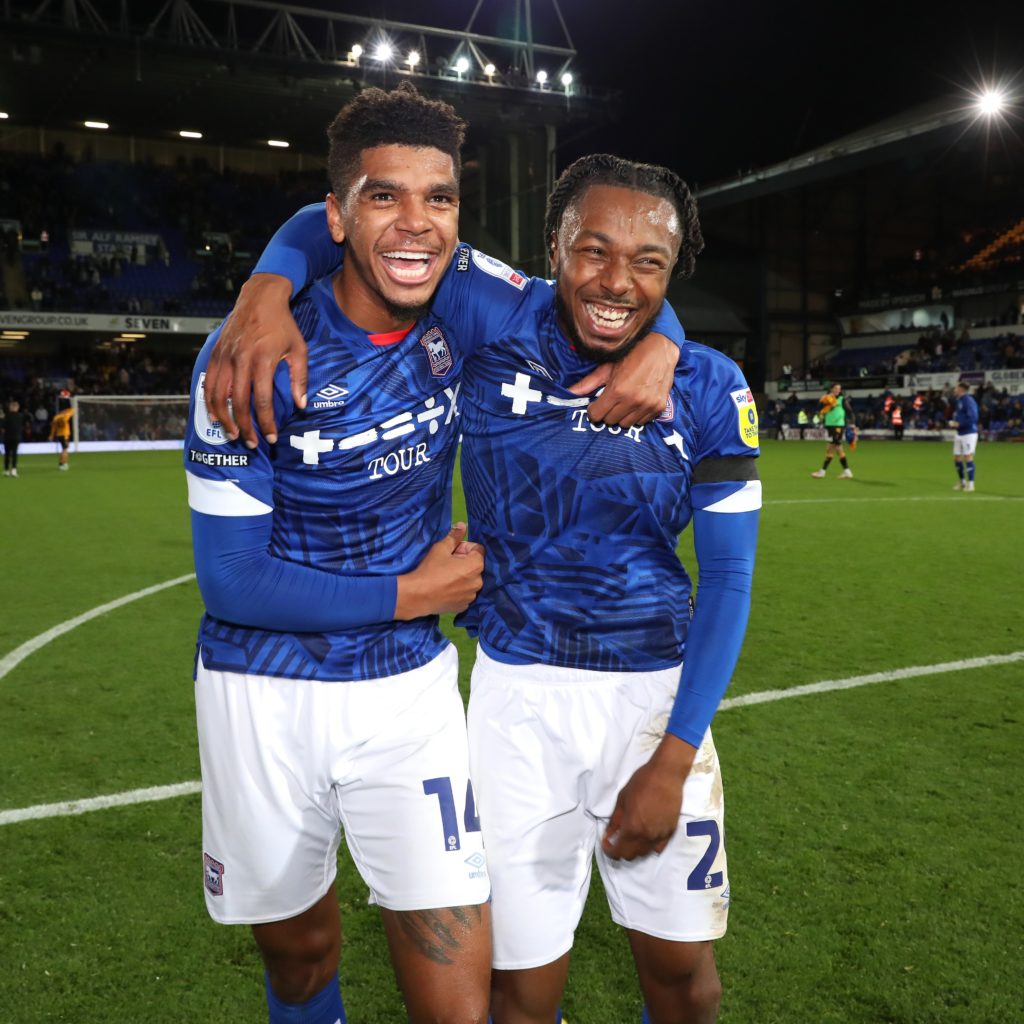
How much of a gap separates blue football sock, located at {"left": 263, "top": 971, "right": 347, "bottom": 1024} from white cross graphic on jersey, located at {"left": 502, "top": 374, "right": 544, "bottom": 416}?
1388mm

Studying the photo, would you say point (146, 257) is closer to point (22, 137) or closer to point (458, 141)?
point (22, 137)

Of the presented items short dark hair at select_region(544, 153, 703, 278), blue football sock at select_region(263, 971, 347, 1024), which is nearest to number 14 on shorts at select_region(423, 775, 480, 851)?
blue football sock at select_region(263, 971, 347, 1024)

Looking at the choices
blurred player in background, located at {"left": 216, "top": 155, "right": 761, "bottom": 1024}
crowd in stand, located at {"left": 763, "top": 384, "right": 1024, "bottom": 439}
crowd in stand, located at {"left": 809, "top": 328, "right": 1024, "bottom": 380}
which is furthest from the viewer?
crowd in stand, located at {"left": 809, "top": 328, "right": 1024, "bottom": 380}

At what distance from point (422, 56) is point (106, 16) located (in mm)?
11340

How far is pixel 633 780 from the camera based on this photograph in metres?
2.01

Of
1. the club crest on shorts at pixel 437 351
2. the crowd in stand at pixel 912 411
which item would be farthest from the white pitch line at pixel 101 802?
the crowd in stand at pixel 912 411

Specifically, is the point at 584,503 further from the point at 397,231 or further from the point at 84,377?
the point at 84,377

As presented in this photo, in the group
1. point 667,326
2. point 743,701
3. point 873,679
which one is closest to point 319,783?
point 667,326

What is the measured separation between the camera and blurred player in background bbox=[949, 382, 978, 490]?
15.1 metres

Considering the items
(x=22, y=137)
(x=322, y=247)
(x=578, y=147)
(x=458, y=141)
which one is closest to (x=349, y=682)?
(x=322, y=247)

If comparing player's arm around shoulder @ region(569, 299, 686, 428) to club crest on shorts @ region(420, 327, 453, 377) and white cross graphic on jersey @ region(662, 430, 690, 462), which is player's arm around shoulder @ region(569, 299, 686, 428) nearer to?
white cross graphic on jersey @ region(662, 430, 690, 462)

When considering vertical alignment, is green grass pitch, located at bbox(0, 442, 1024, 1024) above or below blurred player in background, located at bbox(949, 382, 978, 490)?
below

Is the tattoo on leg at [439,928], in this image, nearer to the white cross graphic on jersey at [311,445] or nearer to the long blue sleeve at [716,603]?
the long blue sleeve at [716,603]

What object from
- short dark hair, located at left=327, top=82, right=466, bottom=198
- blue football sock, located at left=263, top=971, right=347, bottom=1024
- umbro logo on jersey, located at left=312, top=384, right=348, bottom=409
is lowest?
blue football sock, located at left=263, top=971, right=347, bottom=1024
